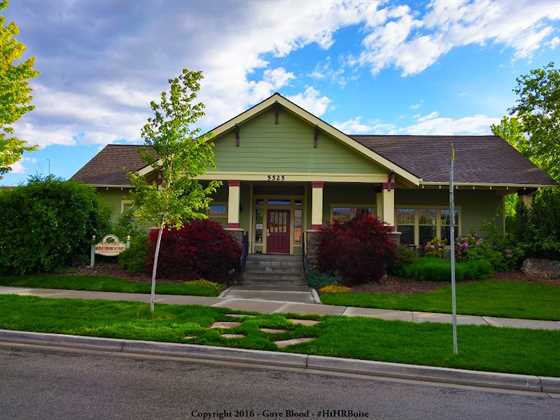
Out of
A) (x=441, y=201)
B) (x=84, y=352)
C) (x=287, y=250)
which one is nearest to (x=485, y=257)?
(x=441, y=201)

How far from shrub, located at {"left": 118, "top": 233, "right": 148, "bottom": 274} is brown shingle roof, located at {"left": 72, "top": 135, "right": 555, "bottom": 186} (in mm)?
4874

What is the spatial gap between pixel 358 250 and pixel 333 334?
6.44 metres

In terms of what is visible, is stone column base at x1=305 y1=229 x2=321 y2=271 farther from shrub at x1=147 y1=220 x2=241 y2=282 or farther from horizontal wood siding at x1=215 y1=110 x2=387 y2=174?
shrub at x1=147 y1=220 x2=241 y2=282

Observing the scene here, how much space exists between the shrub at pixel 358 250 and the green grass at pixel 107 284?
362cm

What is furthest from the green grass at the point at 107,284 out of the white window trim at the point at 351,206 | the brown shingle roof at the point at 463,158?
the brown shingle roof at the point at 463,158

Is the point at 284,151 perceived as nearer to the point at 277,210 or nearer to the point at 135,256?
the point at 277,210

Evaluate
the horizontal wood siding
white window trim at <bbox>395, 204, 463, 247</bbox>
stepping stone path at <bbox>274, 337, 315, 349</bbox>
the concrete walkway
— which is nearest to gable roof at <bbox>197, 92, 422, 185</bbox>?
the horizontal wood siding

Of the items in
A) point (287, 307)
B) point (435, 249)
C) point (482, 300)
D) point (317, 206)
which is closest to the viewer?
point (287, 307)

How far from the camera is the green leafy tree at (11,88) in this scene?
52.4ft

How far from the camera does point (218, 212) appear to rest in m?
18.6

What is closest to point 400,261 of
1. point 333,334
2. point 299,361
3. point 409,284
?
point 409,284

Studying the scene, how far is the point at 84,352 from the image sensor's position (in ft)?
21.4

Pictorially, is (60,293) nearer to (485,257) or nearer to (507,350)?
(507,350)

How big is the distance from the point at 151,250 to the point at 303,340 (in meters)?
7.85
